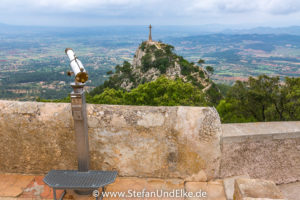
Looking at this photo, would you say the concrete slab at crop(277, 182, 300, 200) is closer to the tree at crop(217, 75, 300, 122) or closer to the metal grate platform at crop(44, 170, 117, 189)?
the metal grate platform at crop(44, 170, 117, 189)

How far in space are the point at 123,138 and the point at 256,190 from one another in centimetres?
180

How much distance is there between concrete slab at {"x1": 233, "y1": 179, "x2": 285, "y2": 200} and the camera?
103 inches

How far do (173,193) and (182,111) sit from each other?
3.82 ft

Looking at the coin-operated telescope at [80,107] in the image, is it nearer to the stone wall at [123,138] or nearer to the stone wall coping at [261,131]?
the stone wall at [123,138]

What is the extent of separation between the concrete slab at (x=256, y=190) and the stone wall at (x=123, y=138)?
0.61m

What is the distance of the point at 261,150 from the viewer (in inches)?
135

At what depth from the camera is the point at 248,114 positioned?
63.2 feet

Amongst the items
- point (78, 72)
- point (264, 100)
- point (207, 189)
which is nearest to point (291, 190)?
point (207, 189)

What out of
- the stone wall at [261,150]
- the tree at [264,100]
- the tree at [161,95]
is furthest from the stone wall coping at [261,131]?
the tree at [264,100]

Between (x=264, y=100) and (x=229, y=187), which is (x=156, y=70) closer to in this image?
(x=264, y=100)

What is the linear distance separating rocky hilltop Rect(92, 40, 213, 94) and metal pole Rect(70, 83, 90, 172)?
42.7m

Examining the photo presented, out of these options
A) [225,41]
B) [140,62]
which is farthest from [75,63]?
[225,41]

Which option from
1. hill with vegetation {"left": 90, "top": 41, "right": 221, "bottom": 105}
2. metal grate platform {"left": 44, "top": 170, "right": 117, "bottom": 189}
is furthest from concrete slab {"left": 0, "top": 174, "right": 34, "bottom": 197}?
hill with vegetation {"left": 90, "top": 41, "right": 221, "bottom": 105}

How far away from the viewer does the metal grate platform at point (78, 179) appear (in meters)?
2.87
